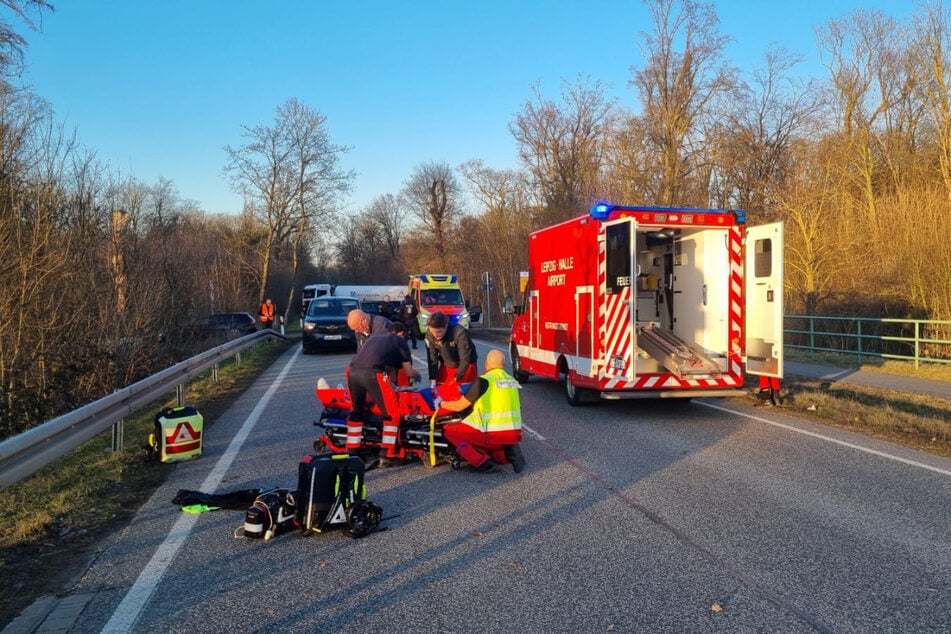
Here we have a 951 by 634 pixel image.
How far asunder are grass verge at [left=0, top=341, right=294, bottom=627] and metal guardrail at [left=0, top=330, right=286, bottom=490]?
43 centimetres

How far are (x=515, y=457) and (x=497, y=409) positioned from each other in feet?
1.73

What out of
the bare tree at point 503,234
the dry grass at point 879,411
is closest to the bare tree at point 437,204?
the bare tree at point 503,234

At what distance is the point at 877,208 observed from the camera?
2106 cm

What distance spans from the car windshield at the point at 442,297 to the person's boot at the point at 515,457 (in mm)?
22384

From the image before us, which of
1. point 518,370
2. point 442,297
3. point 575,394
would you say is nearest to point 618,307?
point 575,394

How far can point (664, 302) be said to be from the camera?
12375mm

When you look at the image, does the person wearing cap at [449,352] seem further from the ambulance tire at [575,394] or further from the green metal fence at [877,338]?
the green metal fence at [877,338]

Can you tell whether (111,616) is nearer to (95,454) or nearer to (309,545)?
(309,545)

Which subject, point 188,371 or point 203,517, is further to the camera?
point 188,371

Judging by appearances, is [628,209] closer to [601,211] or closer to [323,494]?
[601,211]

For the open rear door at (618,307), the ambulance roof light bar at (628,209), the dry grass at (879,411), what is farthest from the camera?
the ambulance roof light bar at (628,209)

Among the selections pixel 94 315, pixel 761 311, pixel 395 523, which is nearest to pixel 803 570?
pixel 395 523

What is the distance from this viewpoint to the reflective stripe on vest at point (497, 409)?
7.30 m

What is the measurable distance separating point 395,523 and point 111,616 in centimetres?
215
